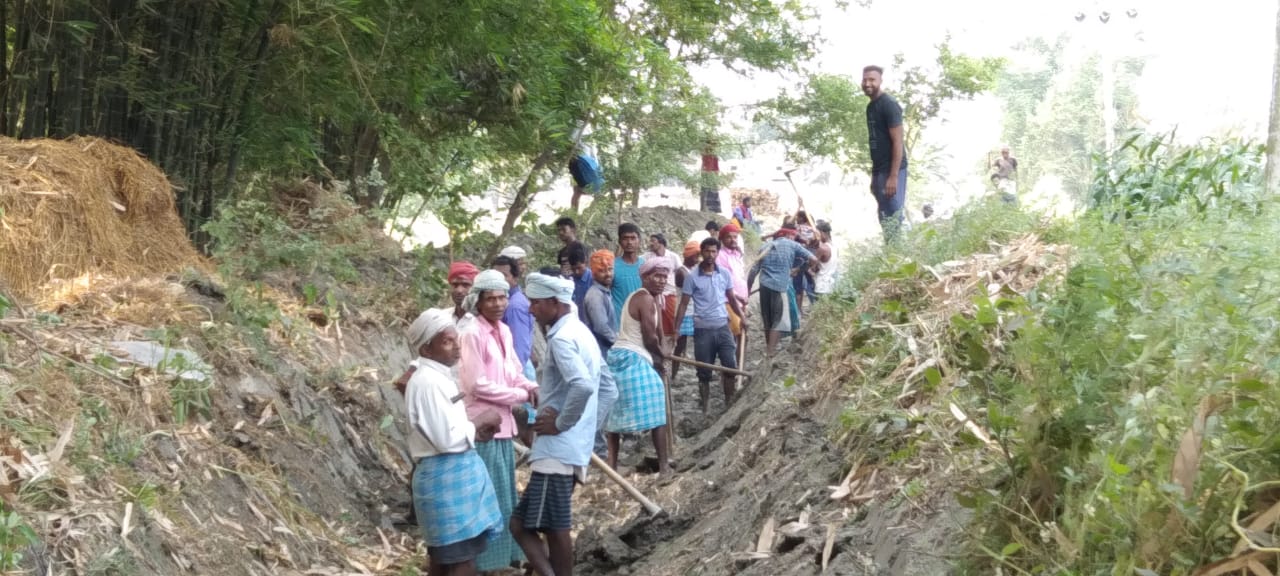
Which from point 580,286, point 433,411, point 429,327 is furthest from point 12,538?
point 580,286

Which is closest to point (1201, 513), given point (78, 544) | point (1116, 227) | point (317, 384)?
point (1116, 227)

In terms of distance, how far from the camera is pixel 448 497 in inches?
217

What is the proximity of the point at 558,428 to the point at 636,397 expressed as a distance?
234 centimetres

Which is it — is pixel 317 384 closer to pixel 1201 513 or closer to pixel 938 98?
pixel 1201 513

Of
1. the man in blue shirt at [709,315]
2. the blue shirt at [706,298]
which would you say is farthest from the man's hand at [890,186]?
the blue shirt at [706,298]

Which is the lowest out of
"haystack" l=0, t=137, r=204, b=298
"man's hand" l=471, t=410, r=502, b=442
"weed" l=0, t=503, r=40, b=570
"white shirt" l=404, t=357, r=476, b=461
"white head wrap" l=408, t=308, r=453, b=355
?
"weed" l=0, t=503, r=40, b=570

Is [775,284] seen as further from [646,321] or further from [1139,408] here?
[1139,408]

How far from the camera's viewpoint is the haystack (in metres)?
6.98

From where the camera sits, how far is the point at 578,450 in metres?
6.20

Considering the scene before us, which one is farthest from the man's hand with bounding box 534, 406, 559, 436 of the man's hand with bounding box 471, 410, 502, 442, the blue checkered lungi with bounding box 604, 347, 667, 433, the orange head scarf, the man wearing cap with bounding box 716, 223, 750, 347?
the man wearing cap with bounding box 716, 223, 750, 347

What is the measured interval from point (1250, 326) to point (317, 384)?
6842 mm

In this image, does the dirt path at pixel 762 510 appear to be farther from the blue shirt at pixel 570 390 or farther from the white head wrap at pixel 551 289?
the white head wrap at pixel 551 289

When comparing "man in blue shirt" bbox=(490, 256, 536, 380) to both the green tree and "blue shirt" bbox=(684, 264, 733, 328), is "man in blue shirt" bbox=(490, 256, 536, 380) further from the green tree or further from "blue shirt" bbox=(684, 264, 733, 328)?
the green tree

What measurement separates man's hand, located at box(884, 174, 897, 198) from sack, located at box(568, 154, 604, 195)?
6055 mm
